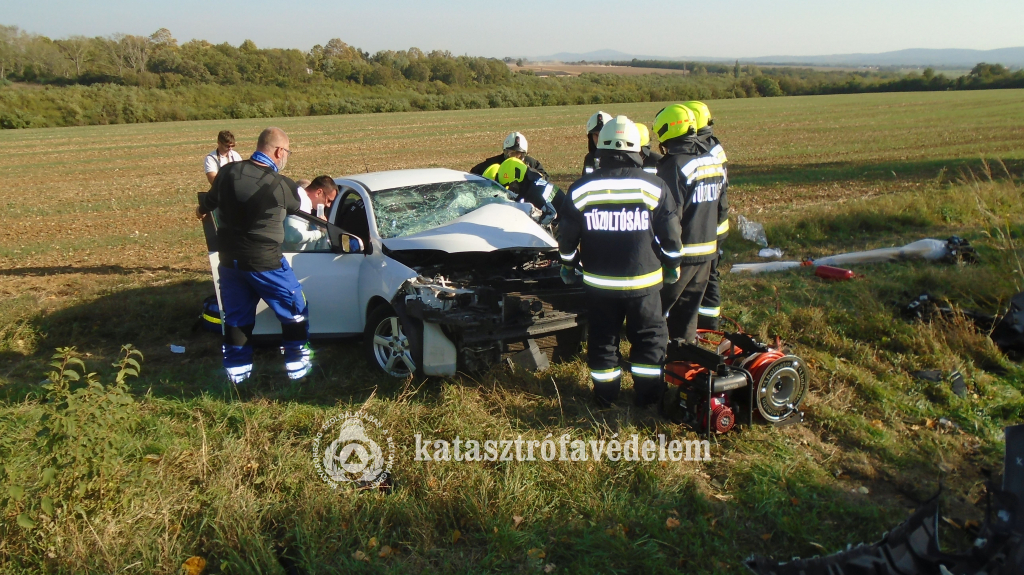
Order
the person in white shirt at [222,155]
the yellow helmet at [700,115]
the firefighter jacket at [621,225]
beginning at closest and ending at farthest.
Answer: the firefighter jacket at [621,225] < the yellow helmet at [700,115] < the person in white shirt at [222,155]

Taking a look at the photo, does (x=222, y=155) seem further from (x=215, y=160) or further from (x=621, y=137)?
(x=621, y=137)

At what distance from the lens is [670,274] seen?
448cm

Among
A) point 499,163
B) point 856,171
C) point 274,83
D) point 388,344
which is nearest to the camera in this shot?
point 388,344

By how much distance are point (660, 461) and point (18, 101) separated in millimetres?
65962

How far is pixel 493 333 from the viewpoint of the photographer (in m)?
4.56

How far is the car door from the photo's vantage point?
218 inches

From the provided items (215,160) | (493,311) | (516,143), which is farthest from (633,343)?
(215,160)

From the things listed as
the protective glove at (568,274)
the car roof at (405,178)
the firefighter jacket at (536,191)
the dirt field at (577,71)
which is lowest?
the protective glove at (568,274)

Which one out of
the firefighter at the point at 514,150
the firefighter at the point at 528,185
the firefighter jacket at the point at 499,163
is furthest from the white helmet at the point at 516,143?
the firefighter at the point at 528,185

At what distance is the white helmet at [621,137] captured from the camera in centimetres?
416

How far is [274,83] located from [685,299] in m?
80.7

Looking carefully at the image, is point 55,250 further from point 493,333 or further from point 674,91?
point 674,91

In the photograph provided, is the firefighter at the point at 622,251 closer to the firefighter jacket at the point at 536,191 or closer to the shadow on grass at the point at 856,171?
the firefighter jacket at the point at 536,191

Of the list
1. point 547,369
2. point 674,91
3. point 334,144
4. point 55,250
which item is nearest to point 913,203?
point 547,369
